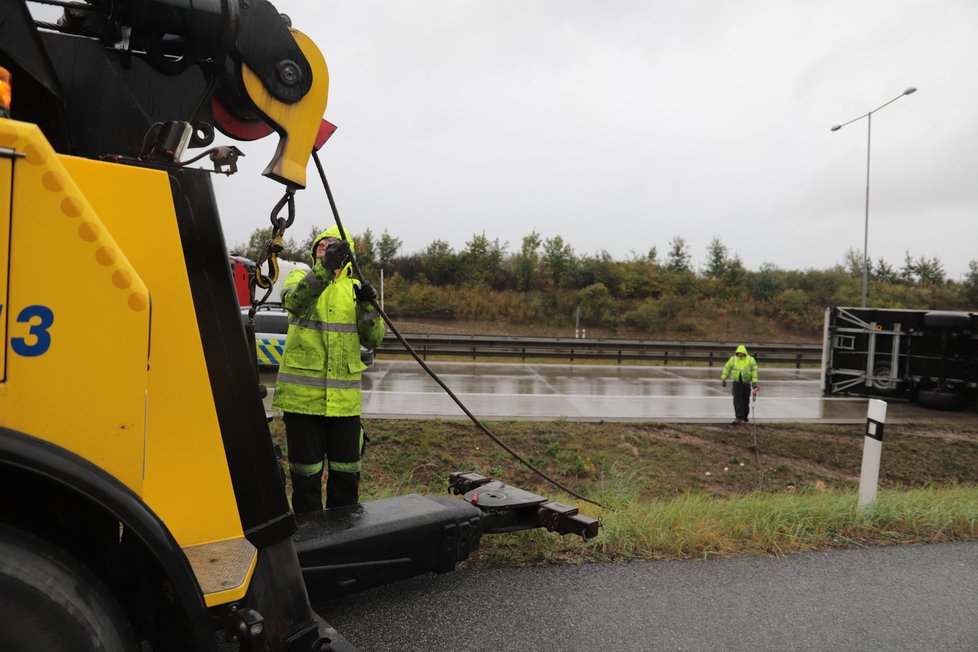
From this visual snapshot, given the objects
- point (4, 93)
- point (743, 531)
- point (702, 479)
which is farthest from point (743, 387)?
point (4, 93)

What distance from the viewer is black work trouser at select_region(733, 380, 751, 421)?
11.6 m

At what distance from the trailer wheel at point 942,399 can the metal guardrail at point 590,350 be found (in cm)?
769

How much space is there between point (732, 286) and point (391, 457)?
3278cm

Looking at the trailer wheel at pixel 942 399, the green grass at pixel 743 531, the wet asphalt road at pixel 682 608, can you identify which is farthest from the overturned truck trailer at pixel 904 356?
the wet asphalt road at pixel 682 608

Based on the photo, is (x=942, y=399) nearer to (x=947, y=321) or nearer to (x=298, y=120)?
(x=947, y=321)

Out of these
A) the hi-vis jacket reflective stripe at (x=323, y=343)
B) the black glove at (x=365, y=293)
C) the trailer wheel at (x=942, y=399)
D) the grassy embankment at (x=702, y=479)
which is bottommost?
the grassy embankment at (x=702, y=479)

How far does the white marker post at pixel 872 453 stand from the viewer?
4.81m

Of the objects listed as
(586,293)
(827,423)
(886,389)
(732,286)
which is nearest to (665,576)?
(827,423)

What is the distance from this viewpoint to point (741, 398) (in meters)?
11.6

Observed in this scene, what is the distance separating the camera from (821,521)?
4043mm

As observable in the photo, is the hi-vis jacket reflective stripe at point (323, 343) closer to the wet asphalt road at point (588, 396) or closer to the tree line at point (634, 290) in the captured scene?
the wet asphalt road at point (588, 396)

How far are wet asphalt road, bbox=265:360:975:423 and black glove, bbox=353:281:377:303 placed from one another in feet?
21.8

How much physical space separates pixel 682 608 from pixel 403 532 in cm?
Answer: 136

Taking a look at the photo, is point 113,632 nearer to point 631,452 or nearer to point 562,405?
point 631,452
